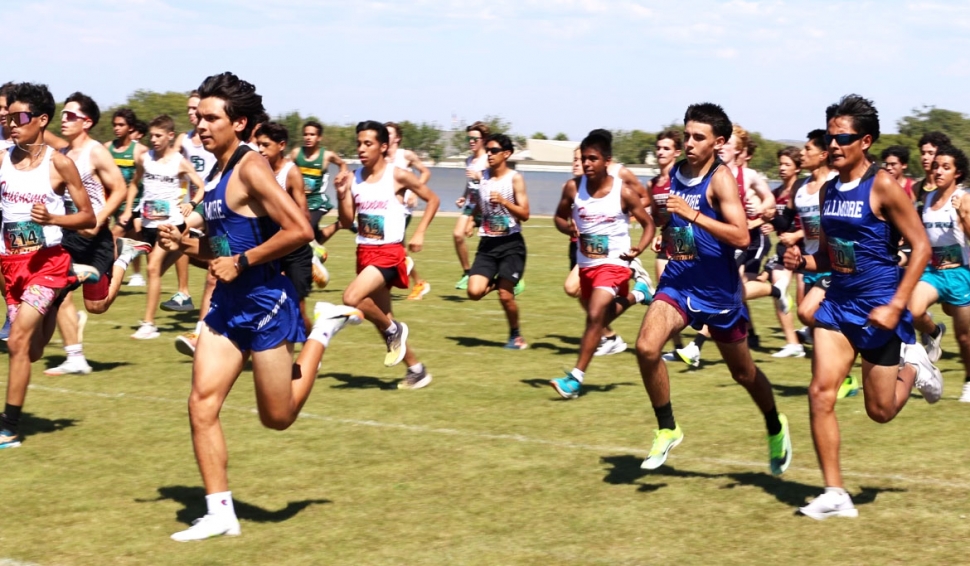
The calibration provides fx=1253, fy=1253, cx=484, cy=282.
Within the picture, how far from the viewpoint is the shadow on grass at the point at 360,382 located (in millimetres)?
10461

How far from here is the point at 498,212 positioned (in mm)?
12914

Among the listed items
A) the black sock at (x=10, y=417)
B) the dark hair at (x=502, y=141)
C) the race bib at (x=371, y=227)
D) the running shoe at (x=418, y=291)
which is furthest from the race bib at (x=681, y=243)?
the running shoe at (x=418, y=291)

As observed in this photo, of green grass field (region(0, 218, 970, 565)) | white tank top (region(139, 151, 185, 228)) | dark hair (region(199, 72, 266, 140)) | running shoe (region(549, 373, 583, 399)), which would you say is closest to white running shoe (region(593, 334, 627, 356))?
green grass field (region(0, 218, 970, 565))

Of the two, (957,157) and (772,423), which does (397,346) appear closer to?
(772,423)

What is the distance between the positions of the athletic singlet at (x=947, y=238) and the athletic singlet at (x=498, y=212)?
4.33 meters

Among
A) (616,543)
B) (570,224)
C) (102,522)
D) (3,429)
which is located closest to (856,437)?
(616,543)

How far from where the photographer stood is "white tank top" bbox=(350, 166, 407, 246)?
34.4 feet

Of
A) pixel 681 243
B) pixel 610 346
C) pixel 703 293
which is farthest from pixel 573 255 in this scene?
pixel 703 293

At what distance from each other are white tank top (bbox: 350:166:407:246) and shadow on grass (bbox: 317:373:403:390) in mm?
1185

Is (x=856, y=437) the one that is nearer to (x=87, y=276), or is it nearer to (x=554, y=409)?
(x=554, y=409)

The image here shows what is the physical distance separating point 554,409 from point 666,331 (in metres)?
2.48

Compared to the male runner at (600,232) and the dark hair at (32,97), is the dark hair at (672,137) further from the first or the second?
the dark hair at (32,97)

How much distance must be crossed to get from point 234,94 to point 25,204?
2897 mm

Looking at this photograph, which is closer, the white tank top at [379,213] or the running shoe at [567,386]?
the running shoe at [567,386]
